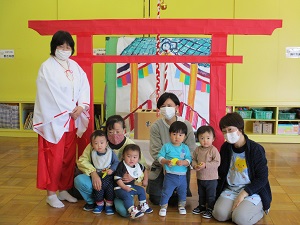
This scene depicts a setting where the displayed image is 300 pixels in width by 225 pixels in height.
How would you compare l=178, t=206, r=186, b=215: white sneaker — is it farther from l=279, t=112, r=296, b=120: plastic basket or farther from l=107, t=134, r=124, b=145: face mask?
l=279, t=112, r=296, b=120: plastic basket

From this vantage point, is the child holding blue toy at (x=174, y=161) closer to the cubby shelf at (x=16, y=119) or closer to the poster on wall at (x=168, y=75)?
the poster on wall at (x=168, y=75)

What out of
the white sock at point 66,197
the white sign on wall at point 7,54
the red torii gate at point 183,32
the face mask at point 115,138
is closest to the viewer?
the face mask at point 115,138

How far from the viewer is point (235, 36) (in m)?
5.48

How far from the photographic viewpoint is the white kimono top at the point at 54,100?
2787 mm

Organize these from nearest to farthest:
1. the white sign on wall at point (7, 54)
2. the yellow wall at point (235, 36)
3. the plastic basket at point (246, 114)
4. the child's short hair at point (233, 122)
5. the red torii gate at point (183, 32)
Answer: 1. the child's short hair at point (233, 122)
2. the red torii gate at point (183, 32)
3. the yellow wall at point (235, 36)
4. the plastic basket at point (246, 114)
5. the white sign on wall at point (7, 54)

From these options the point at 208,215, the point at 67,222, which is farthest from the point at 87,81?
the point at 208,215

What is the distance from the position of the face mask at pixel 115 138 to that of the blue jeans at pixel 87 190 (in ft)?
0.97

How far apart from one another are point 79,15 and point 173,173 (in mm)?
3438

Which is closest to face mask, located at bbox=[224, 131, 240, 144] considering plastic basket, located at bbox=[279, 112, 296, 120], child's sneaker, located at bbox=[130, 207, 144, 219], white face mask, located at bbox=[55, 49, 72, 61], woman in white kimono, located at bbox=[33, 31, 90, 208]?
child's sneaker, located at bbox=[130, 207, 144, 219]

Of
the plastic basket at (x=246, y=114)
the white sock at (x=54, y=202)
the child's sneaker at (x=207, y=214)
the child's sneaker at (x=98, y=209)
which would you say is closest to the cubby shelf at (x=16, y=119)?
the plastic basket at (x=246, y=114)

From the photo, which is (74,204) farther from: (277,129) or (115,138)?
(277,129)

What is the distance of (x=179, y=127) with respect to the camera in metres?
2.75

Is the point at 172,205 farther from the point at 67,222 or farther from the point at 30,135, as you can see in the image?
the point at 30,135

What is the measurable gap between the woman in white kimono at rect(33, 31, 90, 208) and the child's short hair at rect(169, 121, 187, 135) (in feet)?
2.12
